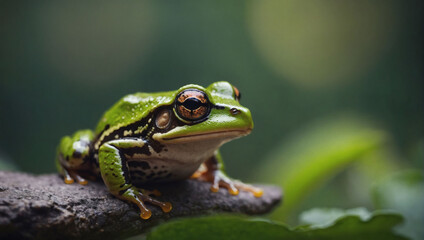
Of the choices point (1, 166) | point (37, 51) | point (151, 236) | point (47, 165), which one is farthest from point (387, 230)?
point (37, 51)

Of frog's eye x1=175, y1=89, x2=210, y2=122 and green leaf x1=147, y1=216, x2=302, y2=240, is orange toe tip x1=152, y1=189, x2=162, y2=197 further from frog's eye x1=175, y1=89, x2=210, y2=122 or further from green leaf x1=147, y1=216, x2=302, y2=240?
green leaf x1=147, y1=216, x2=302, y2=240

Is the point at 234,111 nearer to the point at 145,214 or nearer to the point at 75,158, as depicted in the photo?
the point at 145,214

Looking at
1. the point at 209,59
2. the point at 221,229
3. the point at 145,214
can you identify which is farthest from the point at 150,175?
the point at 209,59

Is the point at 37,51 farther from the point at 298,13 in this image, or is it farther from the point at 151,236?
the point at 151,236

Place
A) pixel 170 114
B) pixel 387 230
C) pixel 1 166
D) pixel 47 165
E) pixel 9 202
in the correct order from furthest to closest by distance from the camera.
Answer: pixel 47 165
pixel 1 166
pixel 170 114
pixel 387 230
pixel 9 202

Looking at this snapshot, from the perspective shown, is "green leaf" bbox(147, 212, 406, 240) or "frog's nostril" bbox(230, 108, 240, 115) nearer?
"green leaf" bbox(147, 212, 406, 240)

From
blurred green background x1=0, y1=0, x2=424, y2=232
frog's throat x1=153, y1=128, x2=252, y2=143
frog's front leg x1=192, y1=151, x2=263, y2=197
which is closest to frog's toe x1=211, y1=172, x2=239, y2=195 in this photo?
frog's front leg x1=192, y1=151, x2=263, y2=197

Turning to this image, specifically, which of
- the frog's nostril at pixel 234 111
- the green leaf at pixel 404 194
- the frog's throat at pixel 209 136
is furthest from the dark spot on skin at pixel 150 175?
the green leaf at pixel 404 194
